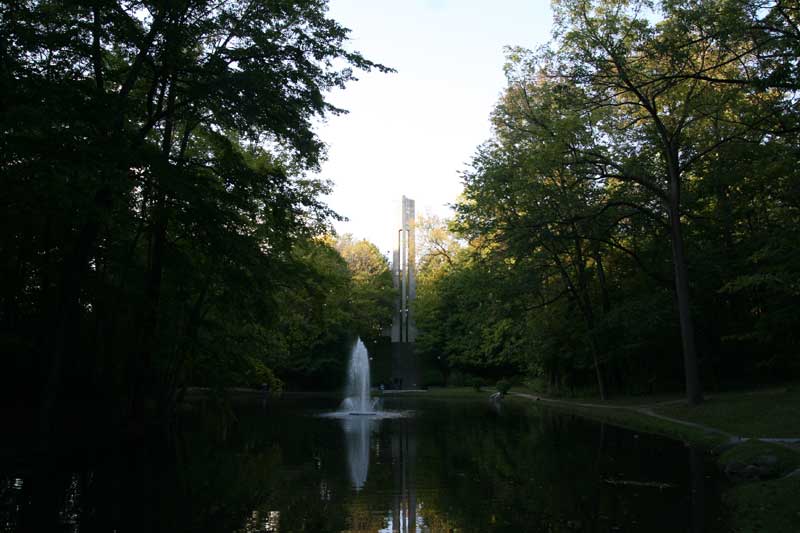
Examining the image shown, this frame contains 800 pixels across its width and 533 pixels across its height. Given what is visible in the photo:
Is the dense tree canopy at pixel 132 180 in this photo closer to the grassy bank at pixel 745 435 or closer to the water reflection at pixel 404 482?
the water reflection at pixel 404 482

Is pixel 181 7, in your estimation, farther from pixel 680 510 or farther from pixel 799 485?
pixel 799 485

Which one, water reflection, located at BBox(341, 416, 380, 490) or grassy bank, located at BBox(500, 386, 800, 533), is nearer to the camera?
grassy bank, located at BBox(500, 386, 800, 533)

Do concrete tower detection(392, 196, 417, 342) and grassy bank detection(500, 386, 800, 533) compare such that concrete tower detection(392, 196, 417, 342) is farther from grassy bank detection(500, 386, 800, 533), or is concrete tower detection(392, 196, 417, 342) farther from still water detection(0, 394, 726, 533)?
still water detection(0, 394, 726, 533)

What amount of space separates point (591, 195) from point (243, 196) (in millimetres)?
14465

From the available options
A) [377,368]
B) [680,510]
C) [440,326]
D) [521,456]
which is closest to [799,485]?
[680,510]

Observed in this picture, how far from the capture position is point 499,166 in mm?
24578

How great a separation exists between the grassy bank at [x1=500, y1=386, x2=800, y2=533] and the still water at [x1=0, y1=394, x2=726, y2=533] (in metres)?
0.40

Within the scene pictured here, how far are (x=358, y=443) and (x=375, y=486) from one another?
6.18m

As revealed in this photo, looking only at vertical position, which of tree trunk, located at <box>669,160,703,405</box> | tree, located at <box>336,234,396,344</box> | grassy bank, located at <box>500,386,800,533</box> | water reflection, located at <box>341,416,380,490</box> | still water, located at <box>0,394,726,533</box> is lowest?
water reflection, located at <box>341,416,380,490</box>

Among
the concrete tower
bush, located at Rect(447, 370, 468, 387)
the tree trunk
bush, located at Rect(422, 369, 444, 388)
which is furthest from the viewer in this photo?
the concrete tower

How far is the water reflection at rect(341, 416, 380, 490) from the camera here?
10.7 metres

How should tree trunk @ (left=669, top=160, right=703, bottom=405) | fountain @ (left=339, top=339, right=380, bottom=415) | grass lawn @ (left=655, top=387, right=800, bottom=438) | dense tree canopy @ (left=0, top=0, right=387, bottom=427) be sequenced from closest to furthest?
dense tree canopy @ (left=0, top=0, right=387, bottom=427), grass lawn @ (left=655, top=387, right=800, bottom=438), tree trunk @ (left=669, top=160, right=703, bottom=405), fountain @ (left=339, top=339, right=380, bottom=415)

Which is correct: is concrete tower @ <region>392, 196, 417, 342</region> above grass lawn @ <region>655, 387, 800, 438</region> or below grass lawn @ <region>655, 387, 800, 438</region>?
above

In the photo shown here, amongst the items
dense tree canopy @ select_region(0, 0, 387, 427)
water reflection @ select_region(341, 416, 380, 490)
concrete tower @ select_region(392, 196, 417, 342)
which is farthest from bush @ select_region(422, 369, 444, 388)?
dense tree canopy @ select_region(0, 0, 387, 427)
